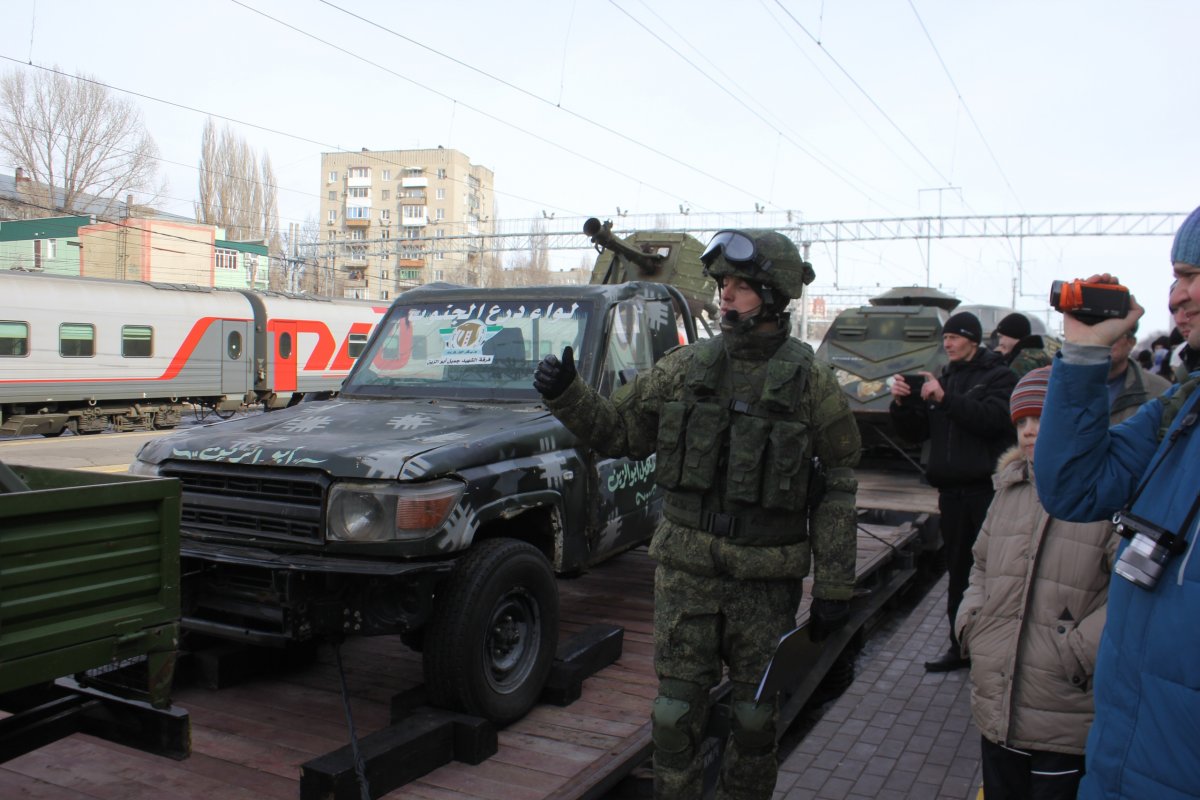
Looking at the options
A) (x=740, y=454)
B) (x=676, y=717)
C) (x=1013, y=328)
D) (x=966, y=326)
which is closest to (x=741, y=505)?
(x=740, y=454)

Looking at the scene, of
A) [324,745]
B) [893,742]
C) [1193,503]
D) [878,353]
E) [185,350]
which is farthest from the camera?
[185,350]

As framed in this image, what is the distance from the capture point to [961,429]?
5.07m

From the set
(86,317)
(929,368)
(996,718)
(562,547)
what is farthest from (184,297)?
(996,718)

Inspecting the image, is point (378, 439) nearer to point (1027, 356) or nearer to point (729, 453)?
point (729, 453)

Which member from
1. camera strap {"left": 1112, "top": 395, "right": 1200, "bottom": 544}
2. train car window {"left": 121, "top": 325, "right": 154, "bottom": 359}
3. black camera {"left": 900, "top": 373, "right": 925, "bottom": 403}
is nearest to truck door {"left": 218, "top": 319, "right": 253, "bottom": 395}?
train car window {"left": 121, "top": 325, "right": 154, "bottom": 359}

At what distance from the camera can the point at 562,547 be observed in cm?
425

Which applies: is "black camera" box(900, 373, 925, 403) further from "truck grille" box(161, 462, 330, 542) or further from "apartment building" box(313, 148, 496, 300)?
"apartment building" box(313, 148, 496, 300)

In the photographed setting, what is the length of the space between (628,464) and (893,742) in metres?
1.83

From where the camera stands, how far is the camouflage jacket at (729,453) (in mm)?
3105

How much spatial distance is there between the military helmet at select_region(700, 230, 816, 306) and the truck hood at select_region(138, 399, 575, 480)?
1.22 metres

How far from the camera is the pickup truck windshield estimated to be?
4.77m

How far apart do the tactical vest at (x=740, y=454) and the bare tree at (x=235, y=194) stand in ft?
165

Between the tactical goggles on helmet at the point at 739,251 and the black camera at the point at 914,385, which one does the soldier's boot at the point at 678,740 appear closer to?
the tactical goggles on helmet at the point at 739,251

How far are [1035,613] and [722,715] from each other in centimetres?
114
